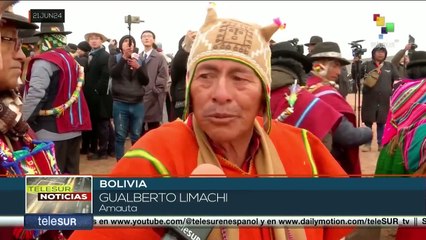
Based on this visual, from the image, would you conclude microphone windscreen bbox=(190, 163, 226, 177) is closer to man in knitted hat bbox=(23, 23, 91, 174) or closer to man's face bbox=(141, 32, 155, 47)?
man in knitted hat bbox=(23, 23, 91, 174)

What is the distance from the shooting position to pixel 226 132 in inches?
56.7

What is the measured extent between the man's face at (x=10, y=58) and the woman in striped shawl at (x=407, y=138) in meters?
1.33

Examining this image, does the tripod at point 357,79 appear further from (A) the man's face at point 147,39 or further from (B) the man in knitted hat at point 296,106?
(B) the man in knitted hat at point 296,106

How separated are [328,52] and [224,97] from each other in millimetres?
2741

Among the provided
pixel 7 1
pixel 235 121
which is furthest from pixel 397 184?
pixel 7 1

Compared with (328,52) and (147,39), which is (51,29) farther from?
(147,39)

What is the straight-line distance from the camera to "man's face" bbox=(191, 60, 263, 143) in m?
1.41

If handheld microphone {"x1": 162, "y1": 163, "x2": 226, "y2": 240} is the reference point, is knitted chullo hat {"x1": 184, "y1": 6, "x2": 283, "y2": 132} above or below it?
above

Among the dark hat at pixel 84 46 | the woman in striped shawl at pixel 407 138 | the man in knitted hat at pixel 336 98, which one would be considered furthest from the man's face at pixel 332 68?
the dark hat at pixel 84 46

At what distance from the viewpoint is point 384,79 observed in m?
7.83

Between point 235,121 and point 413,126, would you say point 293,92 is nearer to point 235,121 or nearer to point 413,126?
point 413,126

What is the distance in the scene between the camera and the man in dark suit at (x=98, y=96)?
6.32m
